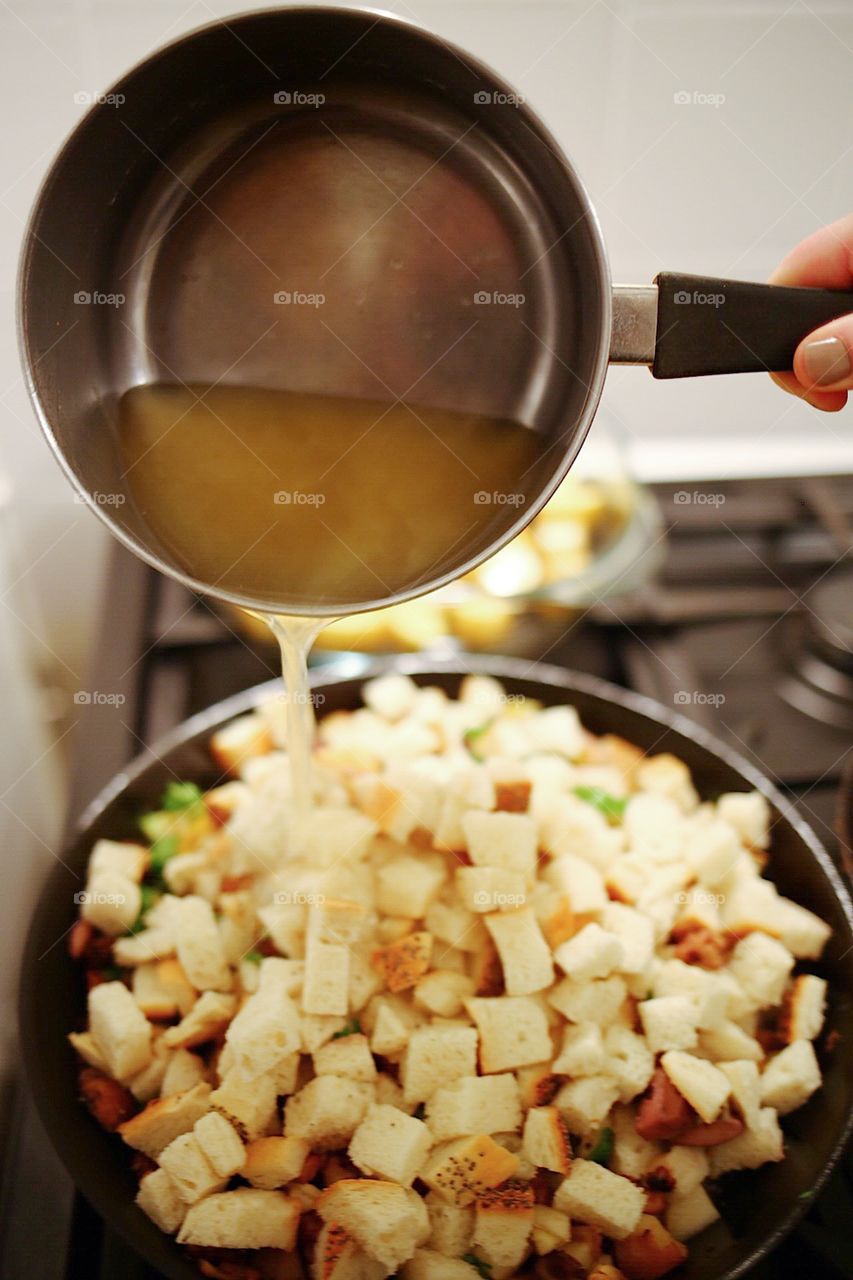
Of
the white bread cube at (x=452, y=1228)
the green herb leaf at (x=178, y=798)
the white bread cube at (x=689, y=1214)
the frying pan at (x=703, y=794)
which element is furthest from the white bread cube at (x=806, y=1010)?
the green herb leaf at (x=178, y=798)

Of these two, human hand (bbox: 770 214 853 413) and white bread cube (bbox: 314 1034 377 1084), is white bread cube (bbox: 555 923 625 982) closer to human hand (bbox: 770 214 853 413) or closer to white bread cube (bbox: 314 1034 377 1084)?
white bread cube (bbox: 314 1034 377 1084)

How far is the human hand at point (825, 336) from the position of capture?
1.06 m

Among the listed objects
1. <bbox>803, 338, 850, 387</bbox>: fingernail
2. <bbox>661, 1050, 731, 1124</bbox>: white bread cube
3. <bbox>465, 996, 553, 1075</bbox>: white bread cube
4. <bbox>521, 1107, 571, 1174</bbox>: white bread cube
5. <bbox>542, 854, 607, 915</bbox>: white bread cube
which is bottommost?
<bbox>521, 1107, 571, 1174</bbox>: white bread cube

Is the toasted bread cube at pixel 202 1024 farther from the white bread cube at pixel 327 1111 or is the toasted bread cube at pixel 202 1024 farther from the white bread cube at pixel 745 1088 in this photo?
the white bread cube at pixel 745 1088

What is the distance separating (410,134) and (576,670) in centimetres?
100

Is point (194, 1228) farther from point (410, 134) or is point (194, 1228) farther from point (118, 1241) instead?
point (410, 134)

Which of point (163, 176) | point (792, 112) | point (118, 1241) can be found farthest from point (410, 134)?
point (118, 1241)

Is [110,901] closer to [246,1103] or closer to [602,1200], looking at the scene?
[246,1103]

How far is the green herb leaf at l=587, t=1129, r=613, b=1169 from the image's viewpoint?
3.69 feet

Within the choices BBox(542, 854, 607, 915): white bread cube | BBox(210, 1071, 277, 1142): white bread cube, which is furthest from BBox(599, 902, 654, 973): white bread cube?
BBox(210, 1071, 277, 1142): white bread cube

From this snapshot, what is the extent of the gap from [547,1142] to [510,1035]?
0.12 metres

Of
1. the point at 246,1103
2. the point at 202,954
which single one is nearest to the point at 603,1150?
the point at 246,1103

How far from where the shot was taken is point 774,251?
2.08 meters

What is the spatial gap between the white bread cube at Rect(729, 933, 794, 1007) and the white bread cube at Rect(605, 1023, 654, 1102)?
17 cm
